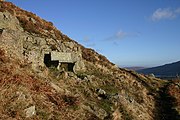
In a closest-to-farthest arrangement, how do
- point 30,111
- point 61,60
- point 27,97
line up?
point 30,111
point 27,97
point 61,60

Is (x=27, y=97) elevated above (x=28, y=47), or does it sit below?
below

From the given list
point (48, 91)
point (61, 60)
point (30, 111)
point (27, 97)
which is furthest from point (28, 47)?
point (30, 111)

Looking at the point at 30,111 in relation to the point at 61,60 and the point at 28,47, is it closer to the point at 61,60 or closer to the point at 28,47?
the point at 28,47

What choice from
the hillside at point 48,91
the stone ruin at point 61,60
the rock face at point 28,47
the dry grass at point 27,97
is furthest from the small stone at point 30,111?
the stone ruin at point 61,60

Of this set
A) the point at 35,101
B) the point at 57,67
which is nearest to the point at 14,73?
the point at 35,101

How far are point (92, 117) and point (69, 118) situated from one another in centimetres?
185

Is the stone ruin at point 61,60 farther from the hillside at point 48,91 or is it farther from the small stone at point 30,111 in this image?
the small stone at point 30,111

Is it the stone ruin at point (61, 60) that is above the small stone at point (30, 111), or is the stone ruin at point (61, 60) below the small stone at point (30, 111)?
above

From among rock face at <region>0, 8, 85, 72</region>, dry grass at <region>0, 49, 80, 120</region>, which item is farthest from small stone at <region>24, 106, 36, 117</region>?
rock face at <region>0, 8, 85, 72</region>

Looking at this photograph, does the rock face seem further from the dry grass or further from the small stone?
the small stone

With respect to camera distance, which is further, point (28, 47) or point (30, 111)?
point (28, 47)

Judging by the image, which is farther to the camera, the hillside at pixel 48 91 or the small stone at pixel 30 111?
the hillside at pixel 48 91

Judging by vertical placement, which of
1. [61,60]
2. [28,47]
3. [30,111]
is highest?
[28,47]

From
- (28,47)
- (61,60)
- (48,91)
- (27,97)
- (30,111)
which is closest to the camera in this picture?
(30,111)
